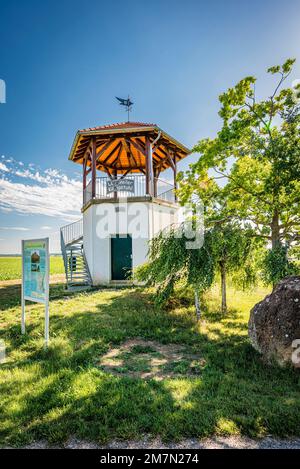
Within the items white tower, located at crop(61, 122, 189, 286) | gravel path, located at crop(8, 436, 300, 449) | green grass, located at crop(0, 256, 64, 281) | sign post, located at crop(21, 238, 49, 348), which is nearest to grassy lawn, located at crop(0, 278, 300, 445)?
gravel path, located at crop(8, 436, 300, 449)

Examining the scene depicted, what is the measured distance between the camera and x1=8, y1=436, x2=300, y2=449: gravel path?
288 cm

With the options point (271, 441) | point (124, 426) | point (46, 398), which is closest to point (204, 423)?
point (271, 441)

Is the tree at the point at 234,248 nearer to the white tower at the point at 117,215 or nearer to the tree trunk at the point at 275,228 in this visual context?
the tree trunk at the point at 275,228

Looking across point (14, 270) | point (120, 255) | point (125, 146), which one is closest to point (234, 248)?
point (120, 255)

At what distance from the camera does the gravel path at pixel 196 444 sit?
2.88 metres

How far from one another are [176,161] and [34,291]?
1381 centimetres

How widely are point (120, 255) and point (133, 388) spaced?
11.5m

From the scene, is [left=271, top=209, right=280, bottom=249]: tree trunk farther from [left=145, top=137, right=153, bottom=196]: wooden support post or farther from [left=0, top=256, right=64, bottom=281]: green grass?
[left=0, top=256, right=64, bottom=281]: green grass

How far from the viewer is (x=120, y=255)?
1545cm

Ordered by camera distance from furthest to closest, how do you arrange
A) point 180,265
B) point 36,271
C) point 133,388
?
point 180,265, point 36,271, point 133,388

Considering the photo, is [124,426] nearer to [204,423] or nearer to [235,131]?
[204,423]

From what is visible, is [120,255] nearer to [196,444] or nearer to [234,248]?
[234,248]

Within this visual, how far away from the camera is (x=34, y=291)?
6648 mm

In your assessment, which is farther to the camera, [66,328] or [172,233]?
[172,233]
